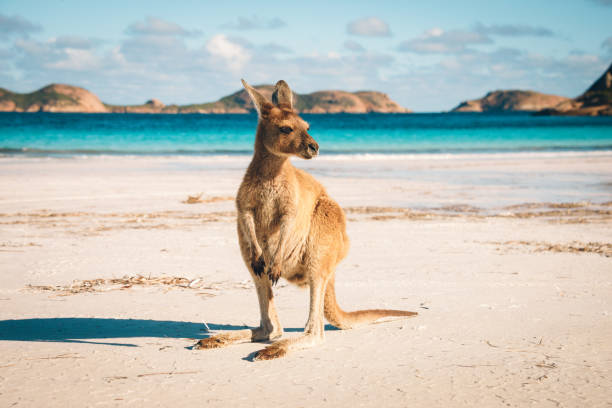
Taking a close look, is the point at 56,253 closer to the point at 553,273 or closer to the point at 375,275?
the point at 375,275

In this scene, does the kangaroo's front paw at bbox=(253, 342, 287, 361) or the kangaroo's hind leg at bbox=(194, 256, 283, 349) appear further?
the kangaroo's hind leg at bbox=(194, 256, 283, 349)

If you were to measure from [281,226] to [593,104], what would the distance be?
109m

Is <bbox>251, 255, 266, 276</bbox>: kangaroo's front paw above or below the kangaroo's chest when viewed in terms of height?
below

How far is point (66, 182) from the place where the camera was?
Answer: 12.8m

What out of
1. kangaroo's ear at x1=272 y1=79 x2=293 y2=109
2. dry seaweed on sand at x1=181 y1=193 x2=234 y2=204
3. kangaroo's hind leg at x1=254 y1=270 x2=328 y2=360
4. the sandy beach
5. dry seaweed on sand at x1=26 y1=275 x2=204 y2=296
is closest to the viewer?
the sandy beach

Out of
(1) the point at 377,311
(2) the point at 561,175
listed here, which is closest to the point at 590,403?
(1) the point at 377,311

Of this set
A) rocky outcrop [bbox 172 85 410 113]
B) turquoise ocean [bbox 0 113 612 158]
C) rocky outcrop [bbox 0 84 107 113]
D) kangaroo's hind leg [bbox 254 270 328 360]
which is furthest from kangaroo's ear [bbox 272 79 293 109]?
rocky outcrop [bbox 0 84 107 113]

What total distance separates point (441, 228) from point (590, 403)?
4910 millimetres

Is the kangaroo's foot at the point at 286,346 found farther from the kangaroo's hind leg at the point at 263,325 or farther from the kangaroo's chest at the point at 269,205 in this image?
the kangaroo's chest at the point at 269,205

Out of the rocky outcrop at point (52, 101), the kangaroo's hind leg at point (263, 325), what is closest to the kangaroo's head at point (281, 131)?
A: the kangaroo's hind leg at point (263, 325)

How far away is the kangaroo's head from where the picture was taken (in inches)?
135

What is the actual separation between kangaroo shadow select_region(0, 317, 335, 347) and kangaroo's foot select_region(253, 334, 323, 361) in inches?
18.4

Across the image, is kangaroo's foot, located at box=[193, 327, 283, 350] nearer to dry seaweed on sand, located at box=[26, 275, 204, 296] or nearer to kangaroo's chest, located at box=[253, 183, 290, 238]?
kangaroo's chest, located at box=[253, 183, 290, 238]

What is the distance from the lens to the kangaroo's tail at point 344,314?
12.3ft
